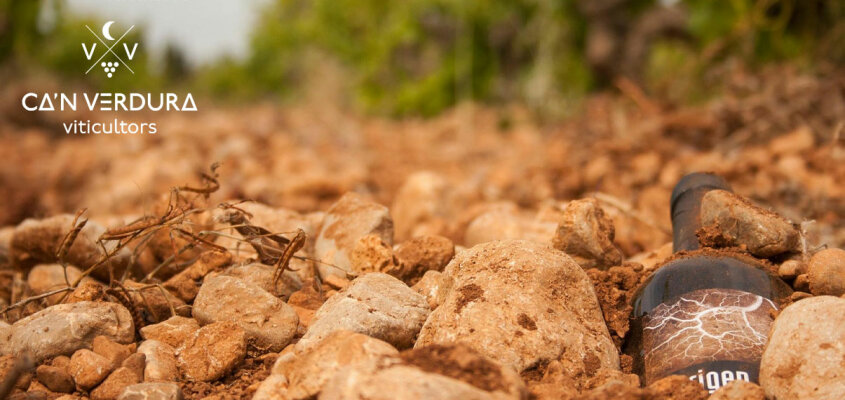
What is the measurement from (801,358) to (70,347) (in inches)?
70.3

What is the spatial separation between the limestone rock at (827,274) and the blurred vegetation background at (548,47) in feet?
15.5

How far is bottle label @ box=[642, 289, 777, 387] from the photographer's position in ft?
6.16

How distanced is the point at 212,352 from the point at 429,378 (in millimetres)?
766

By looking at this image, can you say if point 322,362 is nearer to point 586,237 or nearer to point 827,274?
point 586,237

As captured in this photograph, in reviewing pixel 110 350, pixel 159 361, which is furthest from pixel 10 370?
pixel 159 361

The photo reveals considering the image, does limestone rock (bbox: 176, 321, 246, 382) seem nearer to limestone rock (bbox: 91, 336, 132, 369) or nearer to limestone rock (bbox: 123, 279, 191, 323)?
limestone rock (bbox: 91, 336, 132, 369)

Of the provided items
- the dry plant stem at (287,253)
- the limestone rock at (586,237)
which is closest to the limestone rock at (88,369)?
the dry plant stem at (287,253)

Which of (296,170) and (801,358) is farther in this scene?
(296,170)

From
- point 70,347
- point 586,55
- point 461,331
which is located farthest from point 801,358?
point 586,55

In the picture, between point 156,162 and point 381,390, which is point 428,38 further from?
point 381,390

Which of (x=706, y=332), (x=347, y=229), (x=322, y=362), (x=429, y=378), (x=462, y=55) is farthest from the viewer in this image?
(x=462, y=55)

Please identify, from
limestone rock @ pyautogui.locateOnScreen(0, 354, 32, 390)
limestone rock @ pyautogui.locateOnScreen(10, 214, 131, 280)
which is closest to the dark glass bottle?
limestone rock @ pyautogui.locateOnScreen(0, 354, 32, 390)

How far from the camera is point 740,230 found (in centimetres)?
220

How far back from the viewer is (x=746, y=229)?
2.19 meters
